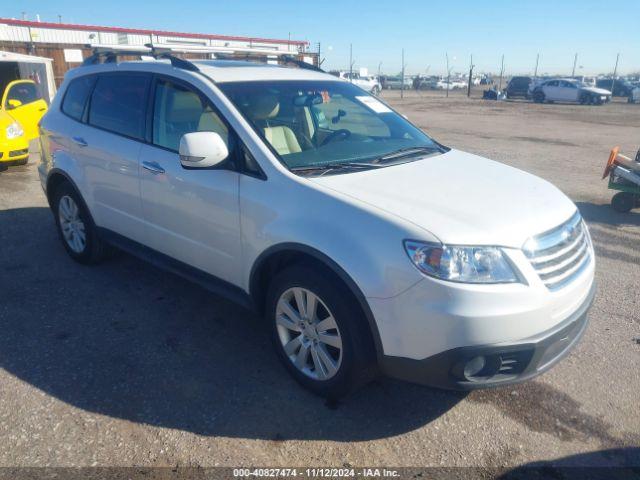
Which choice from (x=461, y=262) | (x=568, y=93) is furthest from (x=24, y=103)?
(x=568, y=93)

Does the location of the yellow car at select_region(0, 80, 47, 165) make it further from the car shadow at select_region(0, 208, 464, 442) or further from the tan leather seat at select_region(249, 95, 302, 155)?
the tan leather seat at select_region(249, 95, 302, 155)

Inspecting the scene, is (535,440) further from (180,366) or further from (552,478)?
(180,366)

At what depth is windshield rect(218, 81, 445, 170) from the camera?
343cm

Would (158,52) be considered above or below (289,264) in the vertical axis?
above

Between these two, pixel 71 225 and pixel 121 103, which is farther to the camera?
pixel 71 225

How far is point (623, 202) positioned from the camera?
7219 millimetres

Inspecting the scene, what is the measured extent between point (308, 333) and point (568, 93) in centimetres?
3737

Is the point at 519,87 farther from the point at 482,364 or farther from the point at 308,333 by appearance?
the point at 482,364

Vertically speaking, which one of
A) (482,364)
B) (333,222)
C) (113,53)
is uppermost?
(113,53)

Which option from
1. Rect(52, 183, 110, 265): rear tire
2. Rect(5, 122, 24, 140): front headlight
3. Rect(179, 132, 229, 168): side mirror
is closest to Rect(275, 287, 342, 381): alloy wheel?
Rect(179, 132, 229, 168): side mirror

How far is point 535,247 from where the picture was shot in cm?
268

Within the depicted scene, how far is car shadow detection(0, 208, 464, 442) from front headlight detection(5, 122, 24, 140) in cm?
534

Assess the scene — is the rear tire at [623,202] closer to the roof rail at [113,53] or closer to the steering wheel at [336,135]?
the steering wheel at [336,135]

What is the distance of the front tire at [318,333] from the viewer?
2807 millimetres
